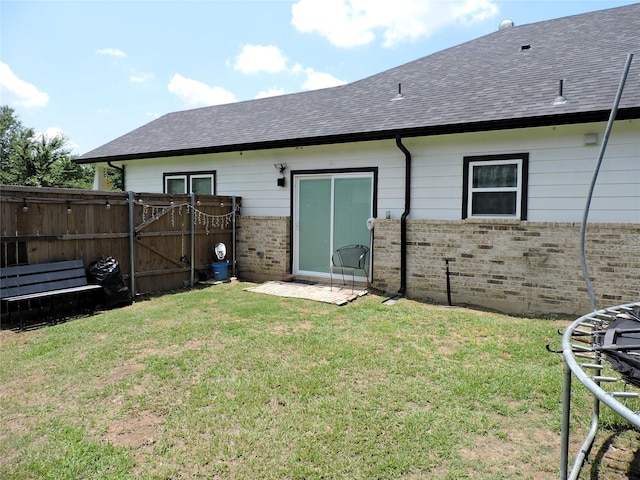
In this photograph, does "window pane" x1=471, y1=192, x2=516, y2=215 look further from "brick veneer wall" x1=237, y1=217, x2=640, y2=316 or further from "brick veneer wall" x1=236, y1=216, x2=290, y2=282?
"brick veneer wall" x1=236, y1=216, x2=290, y2=282

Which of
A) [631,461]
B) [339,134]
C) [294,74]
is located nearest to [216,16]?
[339,134]

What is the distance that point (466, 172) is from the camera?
692 cm

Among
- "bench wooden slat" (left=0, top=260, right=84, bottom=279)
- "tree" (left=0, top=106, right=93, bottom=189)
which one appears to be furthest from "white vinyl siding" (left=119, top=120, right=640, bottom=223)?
"tree" (left=0, top=106, right=93, bottom=189)

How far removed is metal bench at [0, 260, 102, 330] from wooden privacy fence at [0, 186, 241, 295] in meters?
0.17

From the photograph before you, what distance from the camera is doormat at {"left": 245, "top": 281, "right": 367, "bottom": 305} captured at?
7.04 metres

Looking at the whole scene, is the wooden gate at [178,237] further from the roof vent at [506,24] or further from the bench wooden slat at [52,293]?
the roof vent at [506,24]

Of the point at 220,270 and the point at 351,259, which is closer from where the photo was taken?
the point at 351,259

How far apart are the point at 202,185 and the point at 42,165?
20448 millimetres

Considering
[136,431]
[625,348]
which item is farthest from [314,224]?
[625,348]

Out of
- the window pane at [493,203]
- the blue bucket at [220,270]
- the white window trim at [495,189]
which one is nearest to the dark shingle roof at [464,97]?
the white window trim at [495,189]

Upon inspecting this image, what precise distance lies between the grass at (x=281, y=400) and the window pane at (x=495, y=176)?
2407 millimetres

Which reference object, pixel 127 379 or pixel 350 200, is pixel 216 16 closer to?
pixel 350 200

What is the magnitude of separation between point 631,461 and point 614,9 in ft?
35.7

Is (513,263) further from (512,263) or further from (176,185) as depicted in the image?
(176,185)
